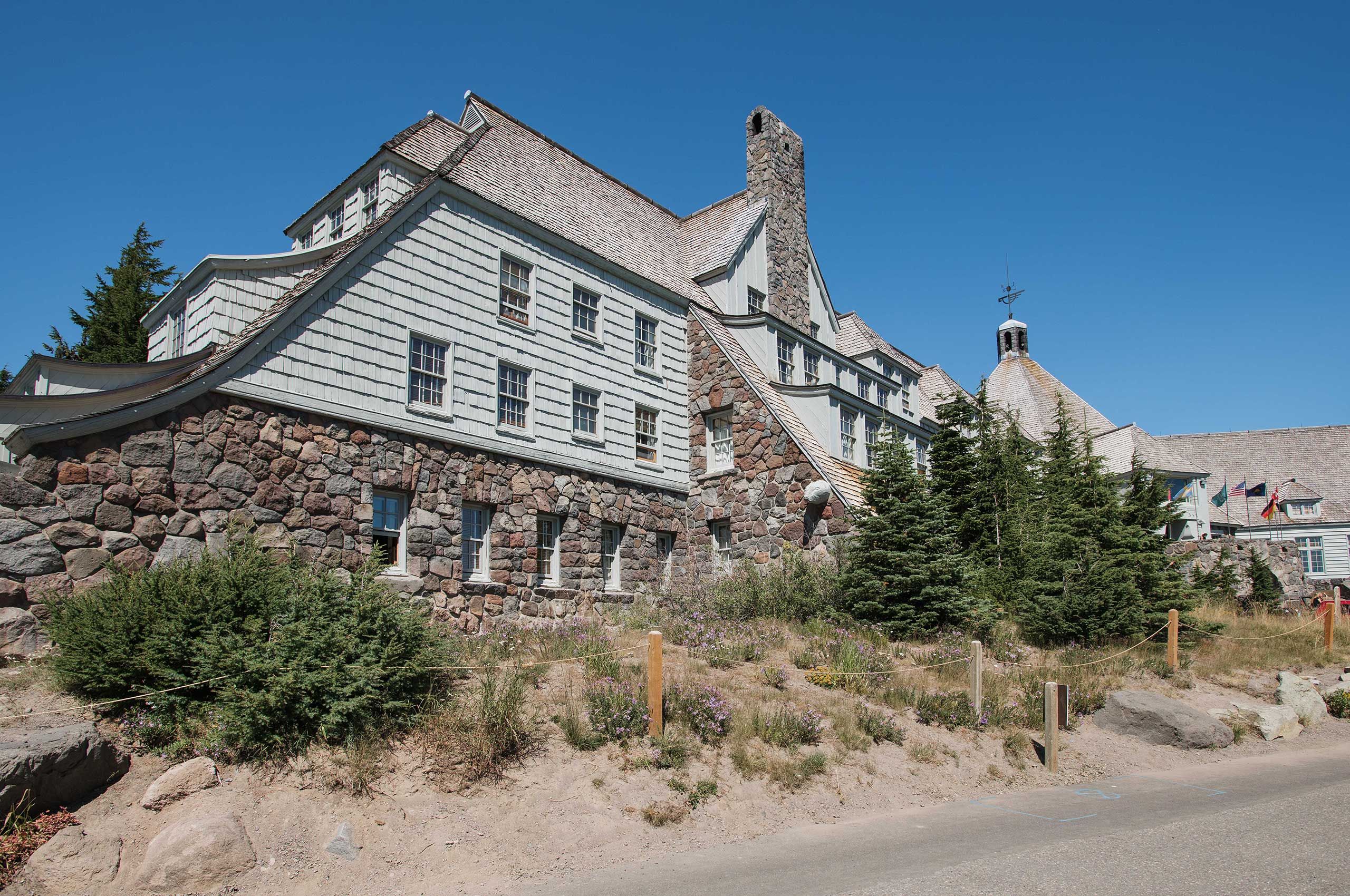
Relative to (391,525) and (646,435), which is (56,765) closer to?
(391,525)

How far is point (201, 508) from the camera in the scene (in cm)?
1303

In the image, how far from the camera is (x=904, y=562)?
1515cm

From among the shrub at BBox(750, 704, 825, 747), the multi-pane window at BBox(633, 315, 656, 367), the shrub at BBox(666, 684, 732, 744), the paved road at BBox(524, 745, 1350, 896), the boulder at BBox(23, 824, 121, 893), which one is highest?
the multi-pane window at BBox(633, 315, 656, 367)

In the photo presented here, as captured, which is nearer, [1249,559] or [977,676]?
[977,676]

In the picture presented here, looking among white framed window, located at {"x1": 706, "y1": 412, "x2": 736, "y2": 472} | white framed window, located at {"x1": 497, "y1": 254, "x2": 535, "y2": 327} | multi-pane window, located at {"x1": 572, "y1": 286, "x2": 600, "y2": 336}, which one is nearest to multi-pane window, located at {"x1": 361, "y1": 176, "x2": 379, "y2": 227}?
white framed window, located at {"x1": 497, "y1": 254, "x2": 535, "y2": 327}

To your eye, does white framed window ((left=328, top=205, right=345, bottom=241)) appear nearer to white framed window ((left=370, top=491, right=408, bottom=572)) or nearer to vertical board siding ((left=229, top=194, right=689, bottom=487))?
vertical board siding ((left=229, top=194, right=689, bottom=487))

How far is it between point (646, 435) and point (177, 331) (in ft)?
34.4

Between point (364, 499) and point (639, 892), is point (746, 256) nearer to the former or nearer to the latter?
point (364, 499)

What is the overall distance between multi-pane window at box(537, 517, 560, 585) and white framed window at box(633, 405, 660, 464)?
11.1 ft

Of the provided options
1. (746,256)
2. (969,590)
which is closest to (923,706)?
(969,590)

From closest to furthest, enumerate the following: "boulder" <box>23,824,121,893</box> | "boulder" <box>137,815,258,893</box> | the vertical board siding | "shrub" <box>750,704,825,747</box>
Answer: "boulder" <box>23,824,121,893</box>
"boulder" <box>137,815,258,893</box>
"shrub" <box>750,704,825,747</box>
the vertical board siding

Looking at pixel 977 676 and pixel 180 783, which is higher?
pixel 977 676

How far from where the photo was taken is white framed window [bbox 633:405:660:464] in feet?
70.2

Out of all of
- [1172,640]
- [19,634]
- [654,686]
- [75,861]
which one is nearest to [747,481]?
[1172,640]
